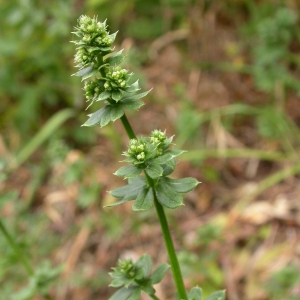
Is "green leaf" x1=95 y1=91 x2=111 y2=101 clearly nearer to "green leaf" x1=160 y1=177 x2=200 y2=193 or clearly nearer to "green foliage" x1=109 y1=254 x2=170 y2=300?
"green leaf" x1=160 y1=177 x2=200 y2=193

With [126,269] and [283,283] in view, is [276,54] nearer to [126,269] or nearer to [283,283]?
[283,283]

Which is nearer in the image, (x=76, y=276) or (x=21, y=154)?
(x=76, y=276)

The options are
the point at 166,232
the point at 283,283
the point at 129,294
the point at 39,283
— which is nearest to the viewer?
the point at 166,232

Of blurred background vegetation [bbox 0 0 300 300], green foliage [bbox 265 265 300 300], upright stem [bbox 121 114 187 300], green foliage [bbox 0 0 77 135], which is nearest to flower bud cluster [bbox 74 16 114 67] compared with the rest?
upright stem [bbox 121 114 187 300]

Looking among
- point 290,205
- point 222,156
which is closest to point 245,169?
point 222,156

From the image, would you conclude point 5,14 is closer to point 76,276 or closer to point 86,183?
point 86,183

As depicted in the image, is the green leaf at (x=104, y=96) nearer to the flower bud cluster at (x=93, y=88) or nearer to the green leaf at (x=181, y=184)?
the flower bud cluster at (x=93, y=88)

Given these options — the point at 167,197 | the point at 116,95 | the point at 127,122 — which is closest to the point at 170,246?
the point at 167,197
